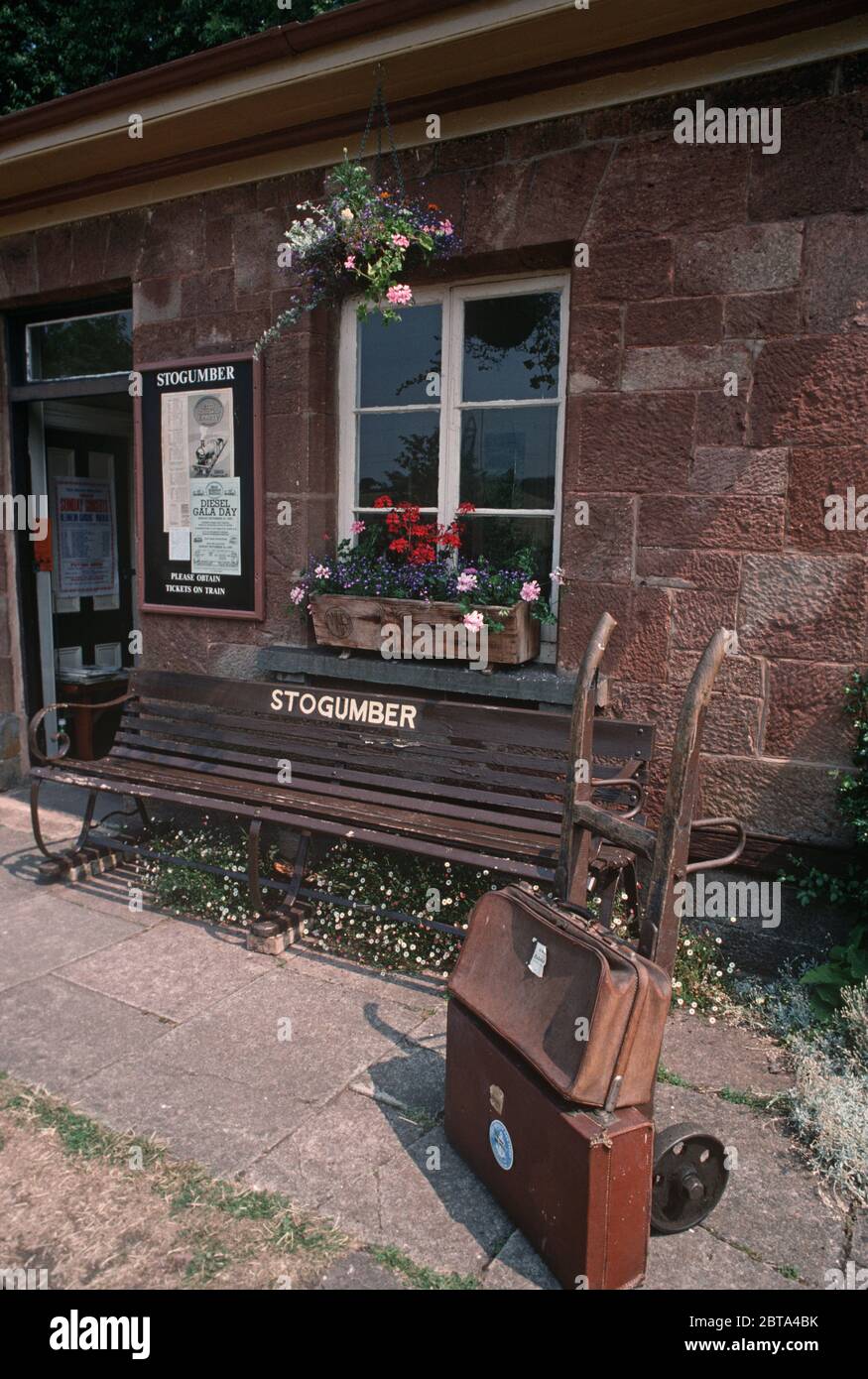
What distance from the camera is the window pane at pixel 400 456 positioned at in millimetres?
4977

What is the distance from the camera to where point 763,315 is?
3871 millimetres

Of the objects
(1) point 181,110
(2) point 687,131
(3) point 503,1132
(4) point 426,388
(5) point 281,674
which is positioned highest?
(1) point 181,110

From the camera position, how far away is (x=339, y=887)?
15.0 ft

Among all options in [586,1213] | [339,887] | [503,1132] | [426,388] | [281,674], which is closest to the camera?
[586,1213]

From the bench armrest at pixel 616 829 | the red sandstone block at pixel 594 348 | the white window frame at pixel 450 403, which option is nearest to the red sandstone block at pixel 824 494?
the red sandstone block at pixel 594 348

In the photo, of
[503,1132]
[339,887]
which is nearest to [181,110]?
[339,887]

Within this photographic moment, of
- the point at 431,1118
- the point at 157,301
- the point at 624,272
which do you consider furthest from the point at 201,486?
the point at 431,1118

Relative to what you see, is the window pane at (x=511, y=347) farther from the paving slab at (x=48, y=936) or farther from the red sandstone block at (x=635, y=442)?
the paving slab at (x=48, y=936)

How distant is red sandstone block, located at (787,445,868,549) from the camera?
3.77 m

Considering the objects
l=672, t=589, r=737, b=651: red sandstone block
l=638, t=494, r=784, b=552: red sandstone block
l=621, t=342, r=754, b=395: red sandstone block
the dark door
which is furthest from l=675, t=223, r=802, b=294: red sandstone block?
the dark door

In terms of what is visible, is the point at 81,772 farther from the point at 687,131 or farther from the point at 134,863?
the point at 687,131

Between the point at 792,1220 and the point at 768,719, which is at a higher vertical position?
the point at 768,719

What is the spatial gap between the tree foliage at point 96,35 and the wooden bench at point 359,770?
21.0 ft

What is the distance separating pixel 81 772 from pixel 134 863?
24.0 inches
